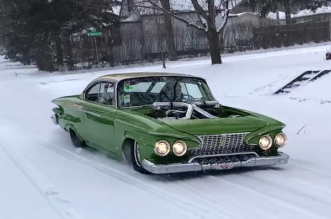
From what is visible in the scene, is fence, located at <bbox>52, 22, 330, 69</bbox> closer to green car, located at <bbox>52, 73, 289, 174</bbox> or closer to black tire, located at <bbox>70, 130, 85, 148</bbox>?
black tire, located at <bbox>70, 130, 85, 148</bbox>

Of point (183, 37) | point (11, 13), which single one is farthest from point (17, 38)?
point (183, 37)

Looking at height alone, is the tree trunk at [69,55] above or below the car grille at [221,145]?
above

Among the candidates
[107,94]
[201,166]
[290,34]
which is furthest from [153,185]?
[290,34]

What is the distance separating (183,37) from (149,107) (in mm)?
31567

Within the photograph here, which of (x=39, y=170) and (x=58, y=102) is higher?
(x=58, y=102)

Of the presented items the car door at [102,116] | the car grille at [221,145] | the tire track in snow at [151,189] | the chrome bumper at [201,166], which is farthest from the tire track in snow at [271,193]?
the car door at [102,116]

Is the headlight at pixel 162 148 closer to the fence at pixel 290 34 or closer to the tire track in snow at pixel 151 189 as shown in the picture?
the tire track in snow at pixel 151 189

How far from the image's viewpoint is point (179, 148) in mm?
6625

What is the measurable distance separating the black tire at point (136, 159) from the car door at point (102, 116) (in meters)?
0.51

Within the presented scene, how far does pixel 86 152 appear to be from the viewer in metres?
8.86

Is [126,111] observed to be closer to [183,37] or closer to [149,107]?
[149,107]

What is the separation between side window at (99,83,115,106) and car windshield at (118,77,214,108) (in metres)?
0.16

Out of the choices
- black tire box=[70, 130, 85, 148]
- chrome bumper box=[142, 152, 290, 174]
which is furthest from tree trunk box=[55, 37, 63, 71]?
chrome bumper box=[142, 152, 290, 174]

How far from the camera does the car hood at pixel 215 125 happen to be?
6727 mm
